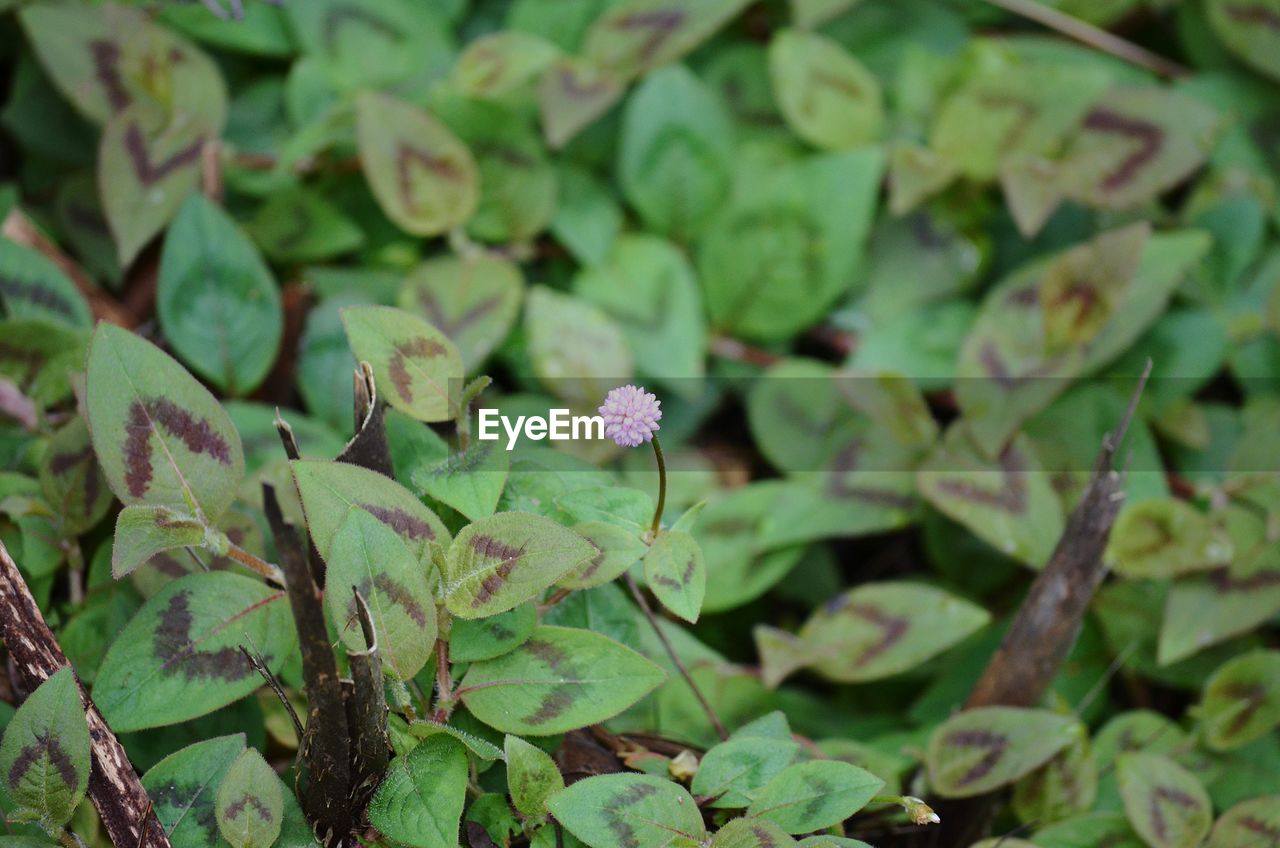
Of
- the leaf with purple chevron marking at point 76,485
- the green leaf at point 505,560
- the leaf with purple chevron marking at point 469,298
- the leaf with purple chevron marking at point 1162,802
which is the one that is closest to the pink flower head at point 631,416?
the green leaf at point 505,560

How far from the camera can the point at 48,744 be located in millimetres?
696

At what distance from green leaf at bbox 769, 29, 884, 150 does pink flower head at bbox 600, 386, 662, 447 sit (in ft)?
3.37

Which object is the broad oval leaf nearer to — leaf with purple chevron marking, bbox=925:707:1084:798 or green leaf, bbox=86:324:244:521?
green leaf, bbox=86:324:244:521

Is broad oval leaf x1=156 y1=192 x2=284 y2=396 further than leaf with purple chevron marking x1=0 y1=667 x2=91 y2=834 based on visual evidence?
Yes

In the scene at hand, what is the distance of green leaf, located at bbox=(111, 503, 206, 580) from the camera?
0.72m

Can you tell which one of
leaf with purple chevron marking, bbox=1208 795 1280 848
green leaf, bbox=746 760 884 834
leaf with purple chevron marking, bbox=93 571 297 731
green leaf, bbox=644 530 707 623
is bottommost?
leaf with purple chevron marking, bbox=1208 795 1280 848

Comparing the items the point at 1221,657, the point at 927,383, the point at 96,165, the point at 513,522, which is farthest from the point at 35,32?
the point at 1221,657

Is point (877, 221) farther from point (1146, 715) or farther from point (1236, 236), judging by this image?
point (1146, 715)

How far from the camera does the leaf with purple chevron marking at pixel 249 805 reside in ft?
2.24

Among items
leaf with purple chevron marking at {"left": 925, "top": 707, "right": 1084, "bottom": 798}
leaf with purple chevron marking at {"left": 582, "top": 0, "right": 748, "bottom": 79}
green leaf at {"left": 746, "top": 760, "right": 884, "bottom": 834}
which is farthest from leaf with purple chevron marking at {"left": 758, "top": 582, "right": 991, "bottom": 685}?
leaf with purple chevron marking at {"left": 582, "top": 0, "right": 748, "bottom": 79}

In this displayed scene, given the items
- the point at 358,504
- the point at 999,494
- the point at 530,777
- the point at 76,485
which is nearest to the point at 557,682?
the point at 530,777

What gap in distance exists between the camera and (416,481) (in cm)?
77

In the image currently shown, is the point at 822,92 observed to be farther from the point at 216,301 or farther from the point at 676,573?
the point at 676,573

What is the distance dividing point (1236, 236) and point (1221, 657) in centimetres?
63
